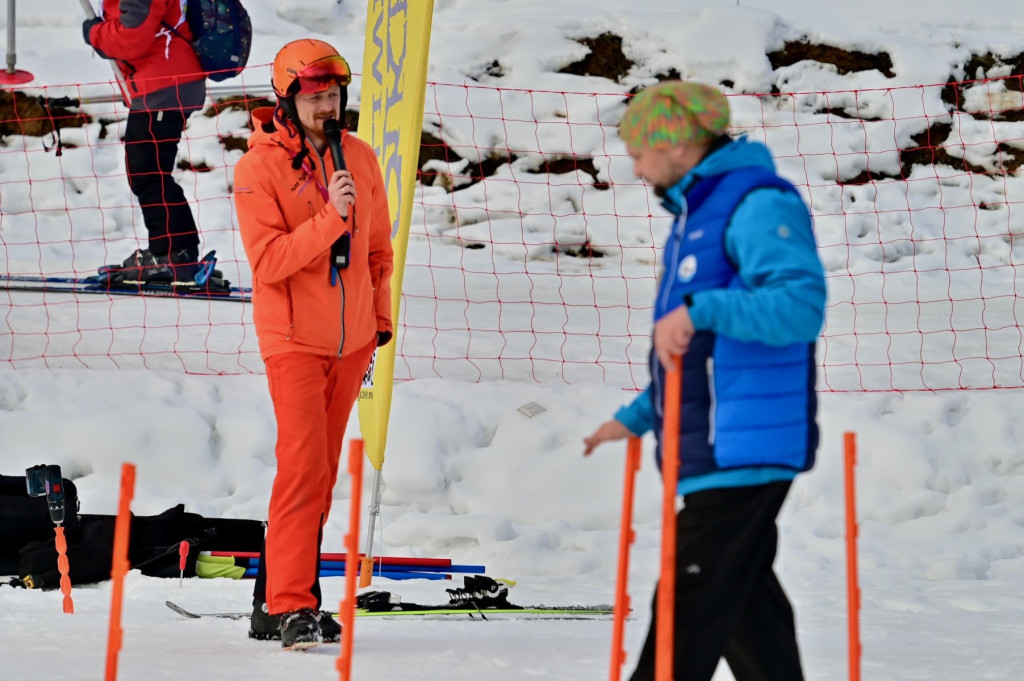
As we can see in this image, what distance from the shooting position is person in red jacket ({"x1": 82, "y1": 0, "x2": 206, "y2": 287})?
22.2 feet

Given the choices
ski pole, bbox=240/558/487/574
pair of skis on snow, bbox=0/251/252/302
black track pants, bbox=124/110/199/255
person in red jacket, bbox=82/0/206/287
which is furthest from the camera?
pair of skis on snow, bbox=0/251/252/302

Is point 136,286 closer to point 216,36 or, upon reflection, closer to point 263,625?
point 216,36

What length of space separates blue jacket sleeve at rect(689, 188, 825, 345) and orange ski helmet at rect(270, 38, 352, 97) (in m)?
1.70

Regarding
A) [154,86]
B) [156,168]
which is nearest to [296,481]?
[156,168]

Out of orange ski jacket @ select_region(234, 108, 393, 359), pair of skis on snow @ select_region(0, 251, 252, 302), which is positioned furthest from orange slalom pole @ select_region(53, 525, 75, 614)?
pair of skis on snow @ select_region(0, 251, 252, 302)

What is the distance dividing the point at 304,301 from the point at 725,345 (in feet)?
5.33

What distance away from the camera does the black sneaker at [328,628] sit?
349 centimetres

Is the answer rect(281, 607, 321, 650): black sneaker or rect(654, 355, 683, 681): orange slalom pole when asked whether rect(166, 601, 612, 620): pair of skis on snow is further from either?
rect(654, 355, 683, 681): orange slalom pole

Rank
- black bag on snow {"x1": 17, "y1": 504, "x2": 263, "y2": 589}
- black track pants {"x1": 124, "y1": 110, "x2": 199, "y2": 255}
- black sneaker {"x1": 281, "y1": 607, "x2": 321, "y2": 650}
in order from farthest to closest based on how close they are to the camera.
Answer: black track pants {"x1": 124, "y1": 110, "x2": 199, "y2": 255}
black bag on snow {"x1": 17, "y1": 504, "x2": 263, "y2": 589}
black sneaker {"x1": 281, "y1": 607, "x2": 321, "y2": 650}

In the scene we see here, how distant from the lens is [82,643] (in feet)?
11.3

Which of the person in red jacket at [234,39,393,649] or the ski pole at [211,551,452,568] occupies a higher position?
the person in red jacket at [234,39,393,649]

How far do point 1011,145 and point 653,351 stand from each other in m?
9.73

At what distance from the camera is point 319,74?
11.6 feet

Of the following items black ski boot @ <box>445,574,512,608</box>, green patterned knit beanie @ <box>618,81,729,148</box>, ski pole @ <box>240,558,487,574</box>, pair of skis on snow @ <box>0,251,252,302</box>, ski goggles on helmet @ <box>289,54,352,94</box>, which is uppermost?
ski goggles on helmet @ <box>289,54,352,94</box>
